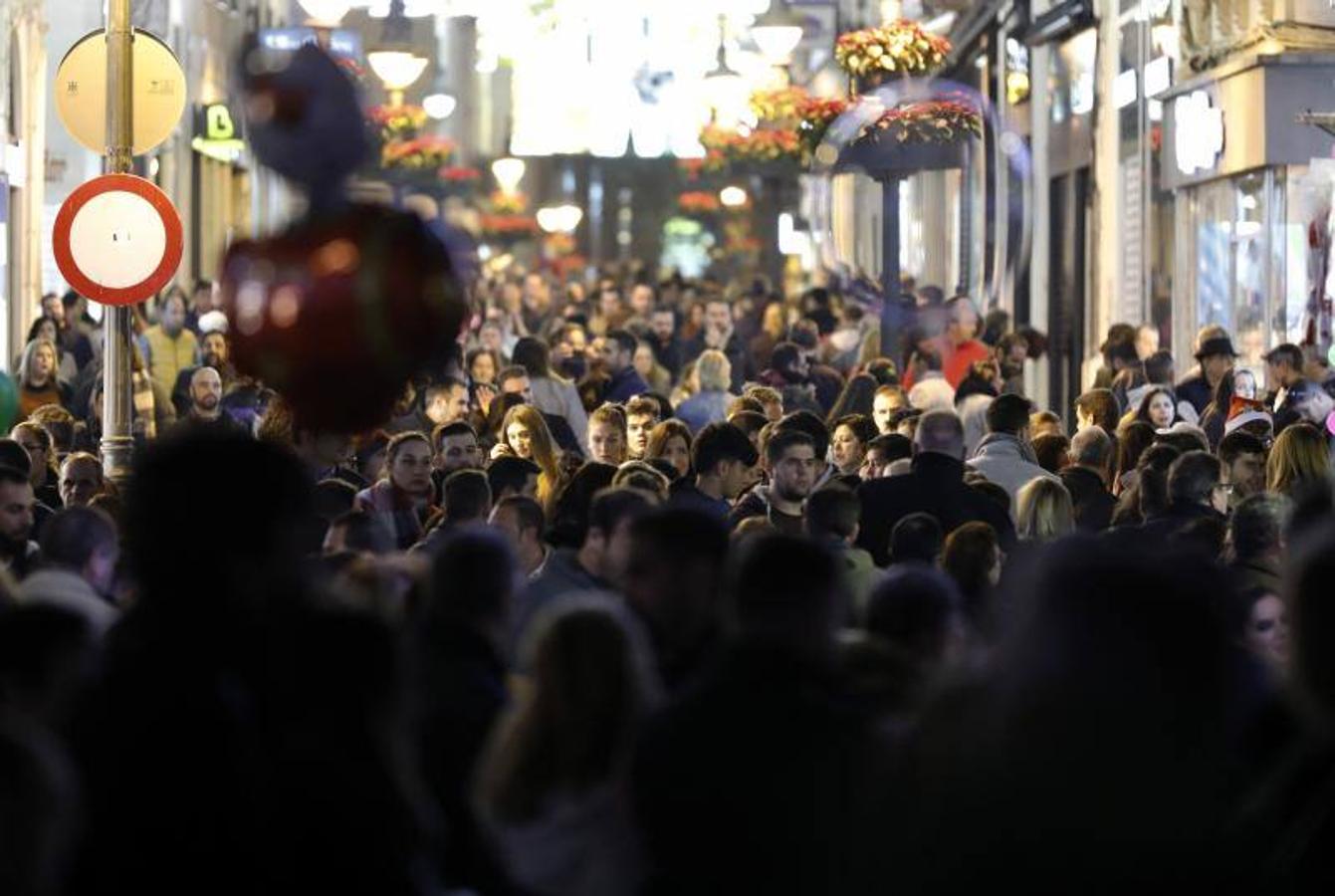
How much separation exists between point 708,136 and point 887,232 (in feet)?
85.1

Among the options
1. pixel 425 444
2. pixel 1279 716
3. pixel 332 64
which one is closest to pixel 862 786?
pixel 1279 716

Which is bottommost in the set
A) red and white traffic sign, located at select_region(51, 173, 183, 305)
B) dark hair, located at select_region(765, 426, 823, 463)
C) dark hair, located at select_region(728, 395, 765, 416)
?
dark hair, located at select_region(765, 426, 823, 463)

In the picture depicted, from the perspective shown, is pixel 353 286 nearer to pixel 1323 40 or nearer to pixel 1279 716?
pixel 1279 716

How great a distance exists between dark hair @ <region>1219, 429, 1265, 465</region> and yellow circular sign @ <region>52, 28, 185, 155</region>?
214 inches

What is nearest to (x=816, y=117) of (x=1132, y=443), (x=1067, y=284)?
(x=1067, y=284)

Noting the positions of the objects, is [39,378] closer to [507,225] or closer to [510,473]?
[510,473]

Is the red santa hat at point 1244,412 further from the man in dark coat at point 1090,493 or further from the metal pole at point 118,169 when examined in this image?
the metal pole at point 118,169

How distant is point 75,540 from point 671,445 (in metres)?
6.21

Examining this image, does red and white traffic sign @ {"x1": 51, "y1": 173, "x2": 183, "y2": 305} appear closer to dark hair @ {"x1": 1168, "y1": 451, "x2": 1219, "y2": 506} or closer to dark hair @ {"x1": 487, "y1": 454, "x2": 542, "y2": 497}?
dark hair @ {"x1": 487, "y1": 454, "x2": 542, "y2": 497}

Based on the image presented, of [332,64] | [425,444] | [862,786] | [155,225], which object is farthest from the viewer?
[155,225]

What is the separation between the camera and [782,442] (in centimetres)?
1337

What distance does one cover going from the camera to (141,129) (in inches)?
672

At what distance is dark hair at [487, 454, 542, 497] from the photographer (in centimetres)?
1386

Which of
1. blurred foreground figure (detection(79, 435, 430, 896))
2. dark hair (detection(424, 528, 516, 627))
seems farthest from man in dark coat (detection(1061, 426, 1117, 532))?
blurred foreground figure (detection(79, 435, 430, 896))
